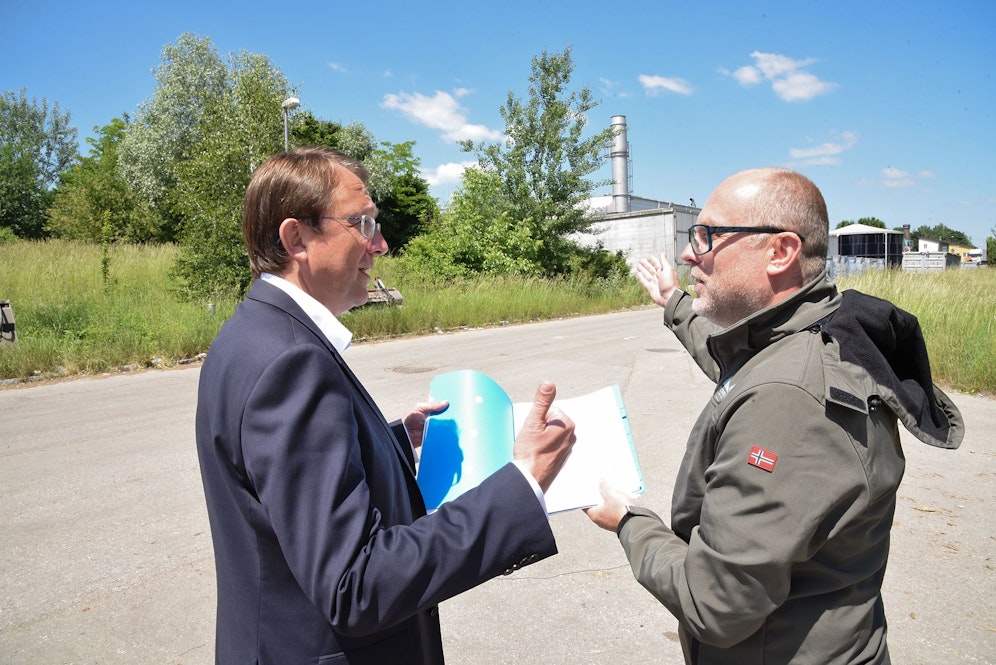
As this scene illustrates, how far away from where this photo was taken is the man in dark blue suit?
126cm

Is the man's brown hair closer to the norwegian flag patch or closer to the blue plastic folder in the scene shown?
the blue plastic folder

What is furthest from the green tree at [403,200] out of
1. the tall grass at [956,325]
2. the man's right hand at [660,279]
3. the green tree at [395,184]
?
the man's right hand at [660,279]

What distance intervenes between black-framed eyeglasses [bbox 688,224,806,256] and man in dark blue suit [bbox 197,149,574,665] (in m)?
0.74

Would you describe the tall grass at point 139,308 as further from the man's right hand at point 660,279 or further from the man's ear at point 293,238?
the man's ear at point 293,238

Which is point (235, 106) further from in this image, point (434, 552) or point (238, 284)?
point (434, 552)

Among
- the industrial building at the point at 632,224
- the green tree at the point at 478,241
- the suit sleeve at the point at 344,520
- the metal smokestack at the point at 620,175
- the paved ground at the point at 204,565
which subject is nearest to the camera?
the suit sleeve at the point at 344,520

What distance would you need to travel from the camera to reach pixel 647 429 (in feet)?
23.9

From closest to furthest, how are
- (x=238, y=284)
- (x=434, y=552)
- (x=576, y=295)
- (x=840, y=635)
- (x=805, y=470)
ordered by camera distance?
1. (x=434, y=552)
2. (x=805, y=470)
3. (x=840, y=635)
4. (x=238, y=284)
5. (x=576, y=295)

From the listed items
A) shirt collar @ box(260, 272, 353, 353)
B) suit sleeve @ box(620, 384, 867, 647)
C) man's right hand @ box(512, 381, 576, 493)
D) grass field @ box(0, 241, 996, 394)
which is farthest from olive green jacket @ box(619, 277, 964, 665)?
grass field @ box(0, 241, 996, 394)

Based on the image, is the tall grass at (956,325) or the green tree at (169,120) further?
the green tree at (169,120)

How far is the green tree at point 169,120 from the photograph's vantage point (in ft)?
131

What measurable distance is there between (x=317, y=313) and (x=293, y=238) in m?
0.22

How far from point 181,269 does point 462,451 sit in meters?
20.5

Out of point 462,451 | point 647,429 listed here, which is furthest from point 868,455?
point 647,429
